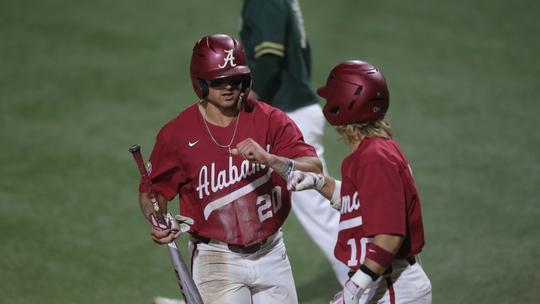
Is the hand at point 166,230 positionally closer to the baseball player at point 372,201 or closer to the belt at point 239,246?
the belt at point 239,246

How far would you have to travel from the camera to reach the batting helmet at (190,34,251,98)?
4.62m

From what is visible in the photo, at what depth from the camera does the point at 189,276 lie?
15.4 ft

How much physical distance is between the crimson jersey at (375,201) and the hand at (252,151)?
17.0 inches

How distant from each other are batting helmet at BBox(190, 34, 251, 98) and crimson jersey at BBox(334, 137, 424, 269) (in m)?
0.85

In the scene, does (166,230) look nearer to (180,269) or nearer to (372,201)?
(180,269)

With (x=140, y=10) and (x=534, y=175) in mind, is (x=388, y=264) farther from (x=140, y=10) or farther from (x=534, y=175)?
(x=140, y=10)

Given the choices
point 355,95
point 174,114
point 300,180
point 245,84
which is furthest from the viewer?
point 174,114

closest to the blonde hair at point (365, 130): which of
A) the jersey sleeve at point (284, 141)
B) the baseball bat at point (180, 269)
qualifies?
the jersey sleeve at point (284, 141)

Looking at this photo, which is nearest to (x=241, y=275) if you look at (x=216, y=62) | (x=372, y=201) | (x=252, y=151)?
(x=252, y=151)

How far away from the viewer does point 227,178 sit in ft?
Result: 15.7

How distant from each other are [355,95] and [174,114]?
603 centimetres

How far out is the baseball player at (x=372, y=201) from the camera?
408 cm

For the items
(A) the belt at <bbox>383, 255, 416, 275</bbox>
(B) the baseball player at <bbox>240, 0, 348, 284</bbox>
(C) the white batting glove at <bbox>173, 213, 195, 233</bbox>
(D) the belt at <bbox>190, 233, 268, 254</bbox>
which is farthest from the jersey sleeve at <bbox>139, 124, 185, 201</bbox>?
(B) the baseball player at <bbox>240, 0, 348, 284</bbox>

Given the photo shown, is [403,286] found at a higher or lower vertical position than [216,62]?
lower
